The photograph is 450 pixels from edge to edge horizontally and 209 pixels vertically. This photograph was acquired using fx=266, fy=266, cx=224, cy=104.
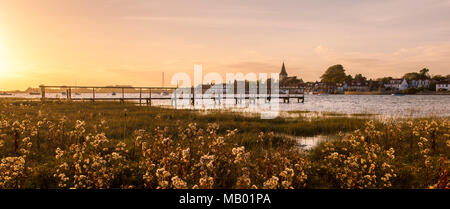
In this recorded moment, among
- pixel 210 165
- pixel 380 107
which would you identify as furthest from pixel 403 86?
pixel 210 165

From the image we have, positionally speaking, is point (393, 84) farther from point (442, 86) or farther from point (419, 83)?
point (442, 86)

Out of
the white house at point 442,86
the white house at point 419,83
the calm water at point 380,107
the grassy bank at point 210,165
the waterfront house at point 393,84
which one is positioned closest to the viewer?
the grassy bank at point 210,165

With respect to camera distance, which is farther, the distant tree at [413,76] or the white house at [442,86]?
the distant tree at [413,76]

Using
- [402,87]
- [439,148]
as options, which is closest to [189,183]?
[439,148]

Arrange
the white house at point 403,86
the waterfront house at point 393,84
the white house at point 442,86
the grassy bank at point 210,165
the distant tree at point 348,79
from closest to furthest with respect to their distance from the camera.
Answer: the grassy bank at point 210,165 → the white house at point 442,86 → the white house at point 403,86 → the waterfront house at point 393,84 → the distant tree at point 348,79

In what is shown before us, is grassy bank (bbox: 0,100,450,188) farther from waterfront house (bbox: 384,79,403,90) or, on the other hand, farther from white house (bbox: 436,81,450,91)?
waterfront house (bbox: 384,79,403,90)

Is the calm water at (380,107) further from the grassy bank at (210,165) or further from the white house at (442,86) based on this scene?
the white house at (442,86)

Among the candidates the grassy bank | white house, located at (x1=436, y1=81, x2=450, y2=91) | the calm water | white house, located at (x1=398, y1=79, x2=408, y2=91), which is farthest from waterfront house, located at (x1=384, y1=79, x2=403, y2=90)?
the grassy bank

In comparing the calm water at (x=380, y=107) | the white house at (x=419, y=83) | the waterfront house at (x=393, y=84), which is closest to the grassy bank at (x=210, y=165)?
the calm water at (x=380, y=107)

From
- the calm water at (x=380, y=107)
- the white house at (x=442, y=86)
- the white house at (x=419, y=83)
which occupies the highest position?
the white house at (x=419, y=83)

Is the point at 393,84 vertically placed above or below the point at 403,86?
above
